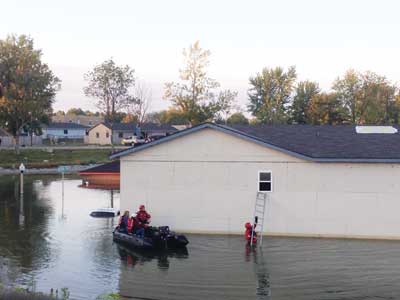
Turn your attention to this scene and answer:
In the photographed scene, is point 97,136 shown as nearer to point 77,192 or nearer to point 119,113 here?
point 119,113

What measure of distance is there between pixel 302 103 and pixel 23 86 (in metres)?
38.6

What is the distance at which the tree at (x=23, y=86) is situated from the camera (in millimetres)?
79938

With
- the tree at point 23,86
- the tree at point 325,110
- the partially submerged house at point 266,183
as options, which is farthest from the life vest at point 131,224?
the tree at point 325,110

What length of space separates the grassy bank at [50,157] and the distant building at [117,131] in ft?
79.0

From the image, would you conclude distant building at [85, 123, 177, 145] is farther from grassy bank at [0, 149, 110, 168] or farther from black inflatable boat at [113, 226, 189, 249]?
black inflatable boat at [113, 226, 189, 249]

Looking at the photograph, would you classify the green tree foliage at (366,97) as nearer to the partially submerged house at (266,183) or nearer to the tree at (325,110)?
the tree at (325,110)

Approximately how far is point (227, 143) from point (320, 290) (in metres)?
10.1

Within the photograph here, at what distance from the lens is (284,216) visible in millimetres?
27062

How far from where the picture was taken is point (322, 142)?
2878 cm

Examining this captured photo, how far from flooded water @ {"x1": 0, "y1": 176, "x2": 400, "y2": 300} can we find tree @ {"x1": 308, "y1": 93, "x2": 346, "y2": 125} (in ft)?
206

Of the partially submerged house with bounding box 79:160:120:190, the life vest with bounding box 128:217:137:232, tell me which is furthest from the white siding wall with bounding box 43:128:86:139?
the life vest with bounding box 128:217:137:232

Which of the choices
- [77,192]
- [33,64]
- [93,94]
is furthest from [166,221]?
[93,94]

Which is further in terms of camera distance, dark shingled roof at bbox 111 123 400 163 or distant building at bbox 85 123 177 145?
distant building at bbox 85 123 177 145

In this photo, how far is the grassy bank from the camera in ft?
237
